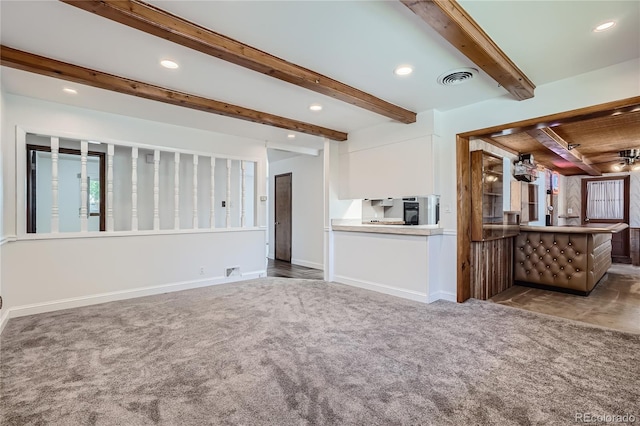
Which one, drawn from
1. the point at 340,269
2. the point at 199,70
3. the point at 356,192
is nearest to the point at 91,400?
the point at 199,70

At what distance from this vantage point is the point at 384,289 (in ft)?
14.2

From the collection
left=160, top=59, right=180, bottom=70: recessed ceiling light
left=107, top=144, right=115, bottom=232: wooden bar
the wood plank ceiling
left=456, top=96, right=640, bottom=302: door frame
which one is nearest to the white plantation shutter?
the wood plank ceiling

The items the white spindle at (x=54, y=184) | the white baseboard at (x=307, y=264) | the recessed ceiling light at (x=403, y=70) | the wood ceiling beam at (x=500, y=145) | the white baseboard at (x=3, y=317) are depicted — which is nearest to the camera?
the recessed ceiling light at (x=403, y=70)

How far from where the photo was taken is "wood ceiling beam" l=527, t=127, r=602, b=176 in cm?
408

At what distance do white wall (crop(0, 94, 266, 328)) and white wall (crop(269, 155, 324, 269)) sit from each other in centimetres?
151

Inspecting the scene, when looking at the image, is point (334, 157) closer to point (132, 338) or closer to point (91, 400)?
point (132, 338)

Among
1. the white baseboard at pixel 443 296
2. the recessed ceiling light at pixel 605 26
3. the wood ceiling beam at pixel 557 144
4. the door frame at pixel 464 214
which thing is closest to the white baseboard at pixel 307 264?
the white baseboard at pixel 443 296

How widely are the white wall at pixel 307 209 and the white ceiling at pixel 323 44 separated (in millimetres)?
2989

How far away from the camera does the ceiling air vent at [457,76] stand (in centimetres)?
282

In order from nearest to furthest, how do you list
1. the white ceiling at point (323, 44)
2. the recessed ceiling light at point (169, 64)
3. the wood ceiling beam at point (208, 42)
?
1. the wood ceiling beam at point (208, 42)
2. the white ceiling at point (323, 44)
3. the recessed ceiling light at point (169, 64)

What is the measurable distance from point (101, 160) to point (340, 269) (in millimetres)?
4064

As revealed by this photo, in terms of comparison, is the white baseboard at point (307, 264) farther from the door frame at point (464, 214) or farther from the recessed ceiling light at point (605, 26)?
the recessed ceiling light at point (605, 26)

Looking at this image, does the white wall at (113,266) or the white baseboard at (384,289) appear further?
the white baseboard at (384,289)

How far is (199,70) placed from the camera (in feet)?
9.30
